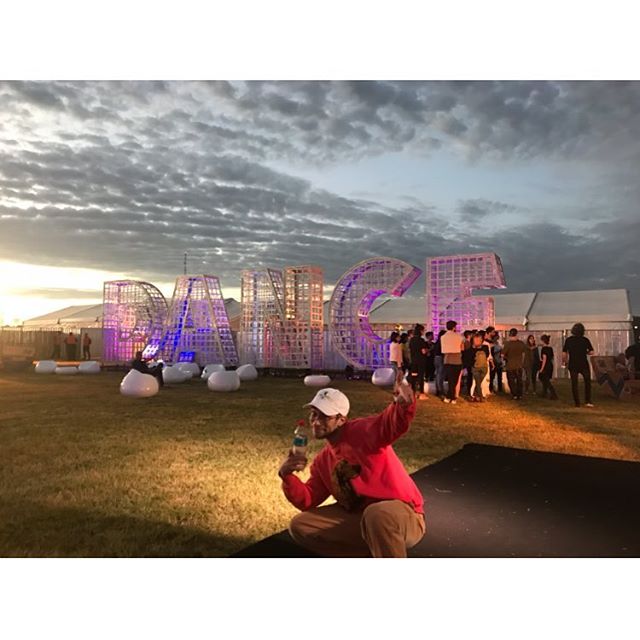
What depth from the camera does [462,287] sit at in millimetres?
13586

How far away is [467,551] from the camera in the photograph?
3311mm

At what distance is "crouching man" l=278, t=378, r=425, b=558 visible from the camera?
2664 millimetres

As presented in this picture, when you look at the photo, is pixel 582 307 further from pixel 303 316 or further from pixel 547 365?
pixel 303 316

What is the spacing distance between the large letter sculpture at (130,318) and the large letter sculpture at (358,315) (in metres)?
6.55

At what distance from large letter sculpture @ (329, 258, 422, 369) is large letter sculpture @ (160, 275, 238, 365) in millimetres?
4136

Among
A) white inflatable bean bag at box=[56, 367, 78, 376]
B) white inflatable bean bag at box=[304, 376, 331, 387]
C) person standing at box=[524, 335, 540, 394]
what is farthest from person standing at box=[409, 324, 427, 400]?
white inflatable bean bag at box=[56, 367, 78, 376]

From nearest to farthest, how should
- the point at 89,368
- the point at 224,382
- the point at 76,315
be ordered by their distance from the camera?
the point at 224,382 < the point at 89,368 < the point at 76,315

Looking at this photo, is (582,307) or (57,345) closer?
(582,307)

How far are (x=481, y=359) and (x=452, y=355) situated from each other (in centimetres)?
68

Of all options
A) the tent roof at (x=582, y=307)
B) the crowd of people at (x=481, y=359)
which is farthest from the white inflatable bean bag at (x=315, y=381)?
the tent roof at (x=582, y=307)

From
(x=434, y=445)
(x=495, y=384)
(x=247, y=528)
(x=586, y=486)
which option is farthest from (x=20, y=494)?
(x=495, y=384)

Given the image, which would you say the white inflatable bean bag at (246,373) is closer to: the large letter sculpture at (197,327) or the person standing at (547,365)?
the large letter sculpture at (197,327)

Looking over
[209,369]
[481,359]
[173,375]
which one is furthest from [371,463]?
[209,369]

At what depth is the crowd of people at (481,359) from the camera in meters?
9.23
